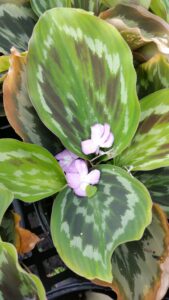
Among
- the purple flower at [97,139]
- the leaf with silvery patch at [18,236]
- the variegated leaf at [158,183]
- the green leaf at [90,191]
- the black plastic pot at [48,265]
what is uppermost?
the purple flower at [97,139]

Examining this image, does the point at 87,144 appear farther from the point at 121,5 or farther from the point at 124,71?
the point at 121,5

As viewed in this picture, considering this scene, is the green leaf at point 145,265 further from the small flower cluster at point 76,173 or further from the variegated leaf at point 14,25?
the variegated leaf at point 14,25

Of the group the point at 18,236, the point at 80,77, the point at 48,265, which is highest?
the point at 80,77

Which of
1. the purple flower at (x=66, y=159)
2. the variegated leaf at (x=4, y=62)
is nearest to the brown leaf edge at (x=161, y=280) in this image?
the purple flower at (x=66, y=159)

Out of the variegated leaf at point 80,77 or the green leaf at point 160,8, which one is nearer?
the variegated leaf at point 80,77

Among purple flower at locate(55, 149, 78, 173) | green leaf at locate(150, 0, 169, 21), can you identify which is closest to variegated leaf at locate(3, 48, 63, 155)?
purple flower at locate(55, 149, 78, 173)

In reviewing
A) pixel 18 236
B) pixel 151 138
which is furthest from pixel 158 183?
pixel 18 236

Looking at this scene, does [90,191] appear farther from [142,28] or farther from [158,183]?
[142,28]
